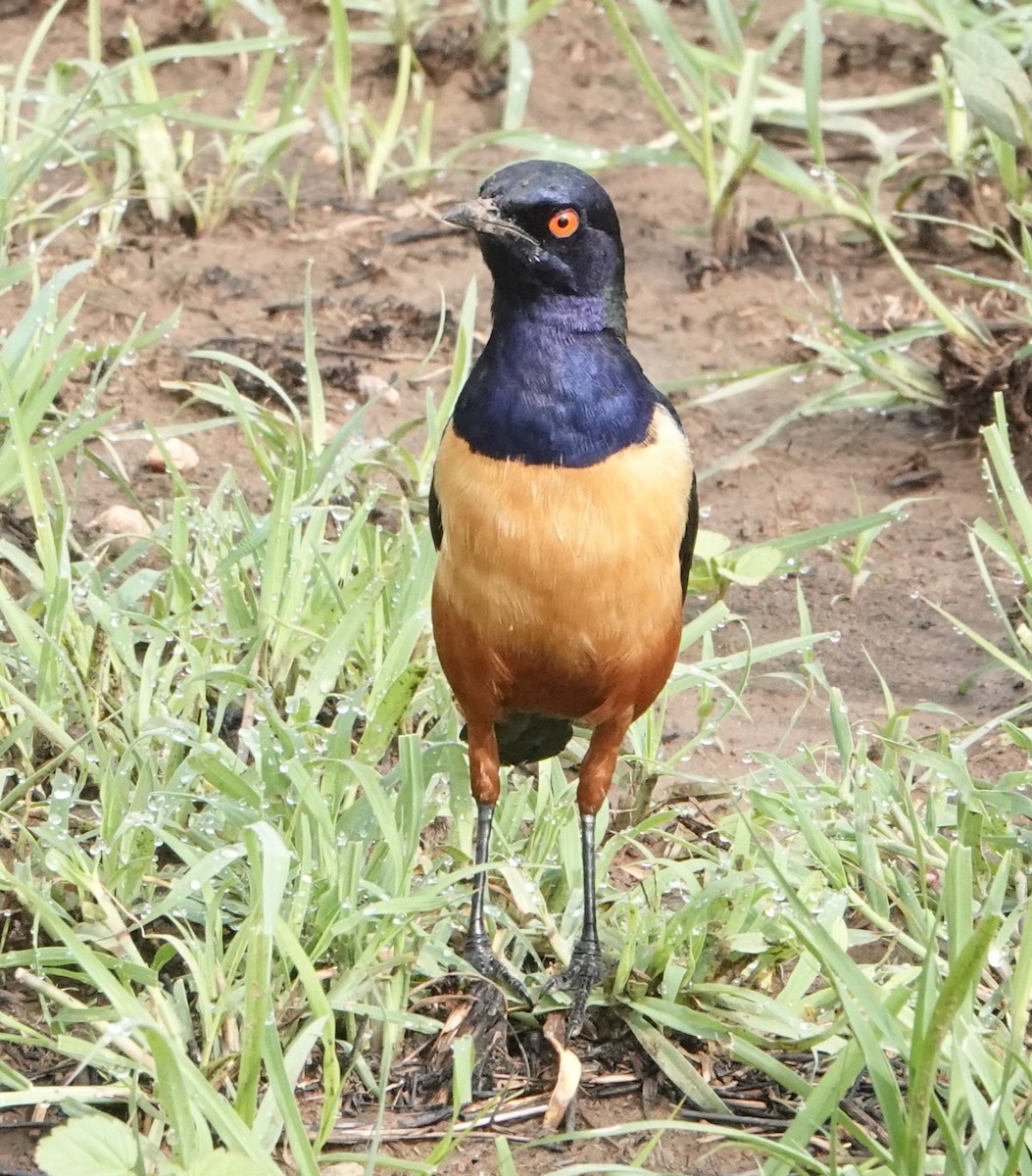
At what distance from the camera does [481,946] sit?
11.6ft

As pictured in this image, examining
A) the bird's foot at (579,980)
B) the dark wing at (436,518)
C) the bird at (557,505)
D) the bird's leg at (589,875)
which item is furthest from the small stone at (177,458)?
the bird's foot at (579,980)

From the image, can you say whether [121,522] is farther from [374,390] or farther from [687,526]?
[687,526]

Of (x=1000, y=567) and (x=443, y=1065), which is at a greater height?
(x=443, y=1065)

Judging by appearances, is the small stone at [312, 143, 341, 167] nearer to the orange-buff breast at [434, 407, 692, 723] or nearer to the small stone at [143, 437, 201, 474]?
the small stone at [143, 437, 201, 474]

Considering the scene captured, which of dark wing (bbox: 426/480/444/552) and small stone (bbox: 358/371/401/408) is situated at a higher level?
dark wing (bbox: 426/480/444/552)

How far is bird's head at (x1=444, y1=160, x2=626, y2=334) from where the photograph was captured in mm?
3490

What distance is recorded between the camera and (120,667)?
4039 mm

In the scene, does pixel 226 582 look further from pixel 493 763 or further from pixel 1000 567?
pixel 1000 567

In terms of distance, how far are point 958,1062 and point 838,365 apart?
10.7 feet

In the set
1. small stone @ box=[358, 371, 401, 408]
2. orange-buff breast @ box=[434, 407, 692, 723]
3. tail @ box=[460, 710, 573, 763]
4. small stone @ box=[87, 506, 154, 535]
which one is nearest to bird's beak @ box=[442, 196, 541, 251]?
orange-buff breast @ box=[434, 407, 692, 723]

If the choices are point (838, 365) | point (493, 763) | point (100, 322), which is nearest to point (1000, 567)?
point (838, 365)

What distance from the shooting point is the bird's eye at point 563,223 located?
349cm

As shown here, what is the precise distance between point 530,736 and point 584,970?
540 mm

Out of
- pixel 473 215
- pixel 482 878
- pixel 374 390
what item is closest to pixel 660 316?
pixel 374 390
